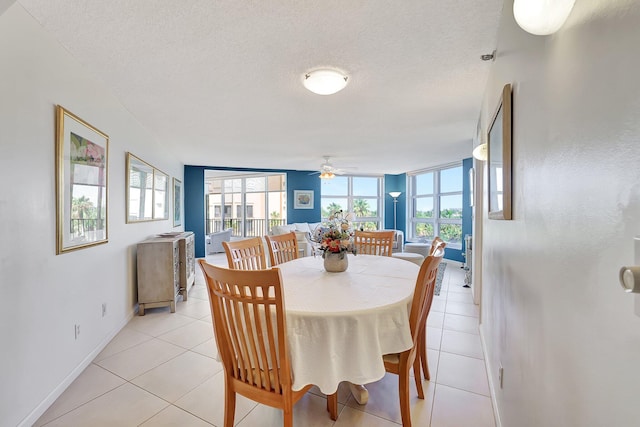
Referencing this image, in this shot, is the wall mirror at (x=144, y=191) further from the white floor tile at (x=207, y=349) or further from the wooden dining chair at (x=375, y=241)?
the wooden dining chair at (x=375, y=241)

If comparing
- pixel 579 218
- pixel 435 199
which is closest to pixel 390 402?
pixel 579 218

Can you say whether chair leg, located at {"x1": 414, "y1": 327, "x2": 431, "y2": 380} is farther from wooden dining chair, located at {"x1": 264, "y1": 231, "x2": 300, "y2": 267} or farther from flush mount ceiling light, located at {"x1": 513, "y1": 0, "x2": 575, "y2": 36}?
flush mount ceiling light, located at {"x1": 513, "y1": 0, "x2": 575, "y2": 36}

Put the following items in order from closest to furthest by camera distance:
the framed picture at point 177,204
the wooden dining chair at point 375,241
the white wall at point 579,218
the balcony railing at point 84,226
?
the white wall at point 579,218 → the balcony railing at point 84,226 → the wooden dining chair at point 375,241 → the framed picture at point 177,204

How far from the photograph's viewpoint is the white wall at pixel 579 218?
0.53 m

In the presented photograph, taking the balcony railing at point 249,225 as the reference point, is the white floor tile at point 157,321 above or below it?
below

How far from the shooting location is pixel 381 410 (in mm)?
1784

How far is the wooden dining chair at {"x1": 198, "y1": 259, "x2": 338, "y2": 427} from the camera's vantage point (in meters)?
1.23

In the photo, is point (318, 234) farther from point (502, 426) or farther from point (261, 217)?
point (261, 217)

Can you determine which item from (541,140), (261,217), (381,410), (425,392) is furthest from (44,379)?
(261,217)

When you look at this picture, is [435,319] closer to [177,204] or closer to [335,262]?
[335,262]

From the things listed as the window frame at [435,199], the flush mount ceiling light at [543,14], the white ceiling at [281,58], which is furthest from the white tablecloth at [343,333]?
the window frame at [435,199]

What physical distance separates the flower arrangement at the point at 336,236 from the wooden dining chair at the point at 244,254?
0.61 metres

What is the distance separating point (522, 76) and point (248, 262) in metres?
2.09

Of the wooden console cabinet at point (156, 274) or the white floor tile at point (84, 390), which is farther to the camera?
the wooden console cabinet at point (156, 274)
